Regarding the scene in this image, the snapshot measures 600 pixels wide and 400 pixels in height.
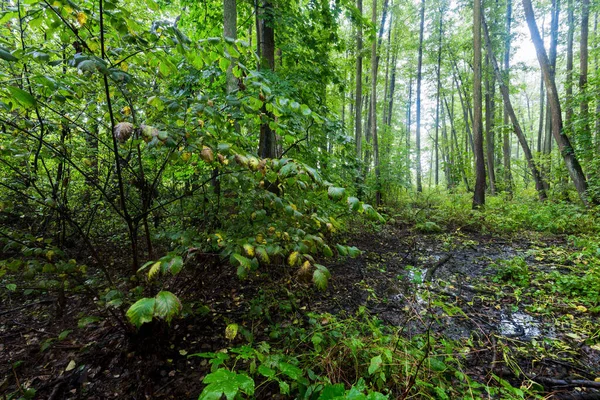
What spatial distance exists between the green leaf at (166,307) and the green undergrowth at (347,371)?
1.14 ft

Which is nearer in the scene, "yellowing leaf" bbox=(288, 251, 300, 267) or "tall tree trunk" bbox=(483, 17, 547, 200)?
"yellowing leaf" bbox=(288, 251, 300, 267)

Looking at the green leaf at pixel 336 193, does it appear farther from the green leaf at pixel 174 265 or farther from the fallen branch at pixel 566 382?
the fallen branch at pixel 566 382

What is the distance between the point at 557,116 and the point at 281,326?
9.26 metres

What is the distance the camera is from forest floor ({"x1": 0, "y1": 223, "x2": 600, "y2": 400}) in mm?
1790

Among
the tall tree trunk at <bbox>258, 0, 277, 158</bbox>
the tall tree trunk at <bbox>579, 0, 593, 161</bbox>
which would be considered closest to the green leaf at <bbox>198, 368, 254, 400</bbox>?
the tall tree trunk at <bbox>258, 0, 277, 158</bbox>

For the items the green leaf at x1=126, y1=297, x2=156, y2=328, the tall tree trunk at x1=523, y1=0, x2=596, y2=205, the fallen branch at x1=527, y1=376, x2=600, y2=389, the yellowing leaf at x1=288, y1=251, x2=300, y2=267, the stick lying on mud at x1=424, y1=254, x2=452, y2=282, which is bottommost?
the fallen branch at x1=527, y1=376, x2=600, y2=389

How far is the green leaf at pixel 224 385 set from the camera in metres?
1.05

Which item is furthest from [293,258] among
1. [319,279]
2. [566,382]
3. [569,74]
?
[569,74]

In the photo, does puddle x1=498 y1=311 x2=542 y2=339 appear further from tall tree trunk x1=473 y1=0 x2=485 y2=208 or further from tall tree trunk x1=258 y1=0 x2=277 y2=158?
tall tree trunk x1=473 y1=0 x2=485 y2=208

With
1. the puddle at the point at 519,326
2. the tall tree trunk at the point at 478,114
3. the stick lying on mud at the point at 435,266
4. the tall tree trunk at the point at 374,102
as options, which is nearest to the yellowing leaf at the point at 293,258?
the puddle at the point at 519,326

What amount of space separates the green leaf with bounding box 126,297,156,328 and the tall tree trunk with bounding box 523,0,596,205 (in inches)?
376

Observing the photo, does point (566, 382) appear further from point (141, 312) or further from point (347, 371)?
point (141, 312)

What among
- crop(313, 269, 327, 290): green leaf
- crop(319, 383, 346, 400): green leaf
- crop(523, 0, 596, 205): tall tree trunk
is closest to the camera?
crop(319, 383, 346, 400): green leaf

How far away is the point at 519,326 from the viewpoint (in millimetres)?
2562
